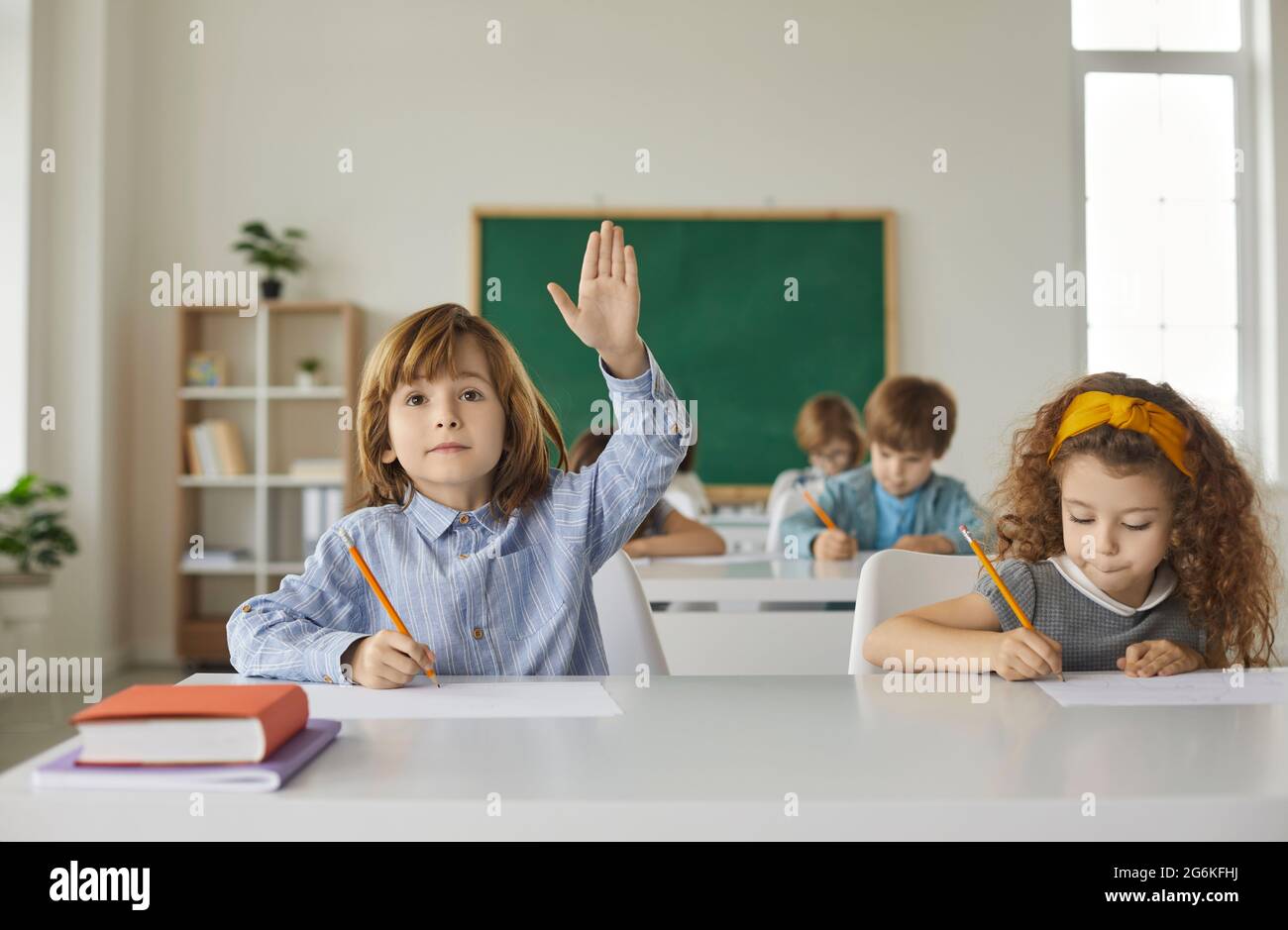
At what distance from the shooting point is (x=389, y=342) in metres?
1.40

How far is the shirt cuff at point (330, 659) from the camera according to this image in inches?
44.3

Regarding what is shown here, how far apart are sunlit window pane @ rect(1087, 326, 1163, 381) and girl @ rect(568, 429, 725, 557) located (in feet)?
10.1

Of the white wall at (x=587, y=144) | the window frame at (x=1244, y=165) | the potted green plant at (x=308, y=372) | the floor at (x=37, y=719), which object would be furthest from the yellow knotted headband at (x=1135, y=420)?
the window frame at (x=1244, y=165)

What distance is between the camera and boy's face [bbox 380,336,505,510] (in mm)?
1347

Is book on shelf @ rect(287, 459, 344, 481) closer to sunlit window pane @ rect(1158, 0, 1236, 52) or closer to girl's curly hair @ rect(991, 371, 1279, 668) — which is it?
girl's curly hair @ rect(991, 371, 1279, 668)

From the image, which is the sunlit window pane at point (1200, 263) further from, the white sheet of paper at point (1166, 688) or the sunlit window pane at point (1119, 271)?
the white sheet of paper at point (1166, 688)

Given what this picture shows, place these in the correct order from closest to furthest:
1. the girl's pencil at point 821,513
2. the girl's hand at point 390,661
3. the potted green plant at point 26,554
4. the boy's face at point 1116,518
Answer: the girl's hand at point 390,661 < the boy's face at point 1116,518 < the girl's pencil at point 821,513 < the potted green plant at point 26,554

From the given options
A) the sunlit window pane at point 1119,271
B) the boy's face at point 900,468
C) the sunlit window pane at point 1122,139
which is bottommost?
the boy's face at point 900,468

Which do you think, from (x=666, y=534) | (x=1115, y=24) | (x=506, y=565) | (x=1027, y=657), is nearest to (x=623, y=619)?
(x=506, y=565)

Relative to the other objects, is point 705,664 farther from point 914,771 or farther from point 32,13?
point 32,13

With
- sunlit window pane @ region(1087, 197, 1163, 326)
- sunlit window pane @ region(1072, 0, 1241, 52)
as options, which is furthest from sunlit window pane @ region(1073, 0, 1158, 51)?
sunlit window pane @ region(1087, 197, 1163, 326)

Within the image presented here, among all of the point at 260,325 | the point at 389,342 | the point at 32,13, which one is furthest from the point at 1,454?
the point at 389,342

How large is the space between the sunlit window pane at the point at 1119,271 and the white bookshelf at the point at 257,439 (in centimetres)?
332
